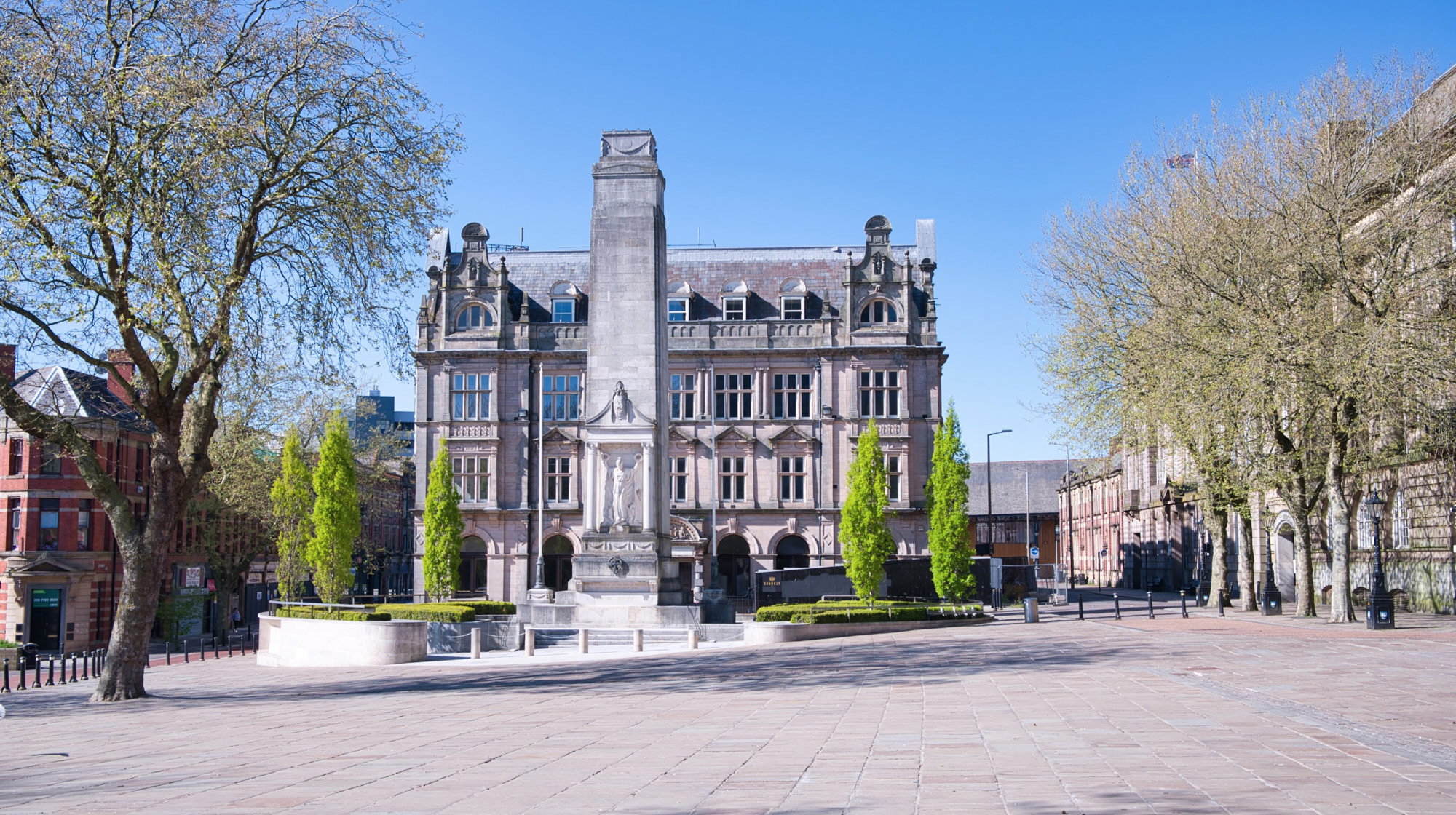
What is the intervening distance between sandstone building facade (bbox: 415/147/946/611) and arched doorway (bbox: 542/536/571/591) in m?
0.08

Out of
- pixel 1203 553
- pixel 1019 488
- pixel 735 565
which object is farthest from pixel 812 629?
pixel 1019 488

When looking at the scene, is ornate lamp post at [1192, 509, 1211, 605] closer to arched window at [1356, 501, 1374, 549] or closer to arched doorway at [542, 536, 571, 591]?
arched window at [1356, 501, 1374, 549]

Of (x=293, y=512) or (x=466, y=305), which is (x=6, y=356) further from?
(x=466, y=305)

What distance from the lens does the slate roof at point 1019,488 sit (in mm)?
107062

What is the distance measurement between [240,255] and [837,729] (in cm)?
1391

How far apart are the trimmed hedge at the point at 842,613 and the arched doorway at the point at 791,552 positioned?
65.4 feet

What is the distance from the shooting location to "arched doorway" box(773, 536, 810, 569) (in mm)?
58500

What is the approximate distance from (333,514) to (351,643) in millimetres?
19534

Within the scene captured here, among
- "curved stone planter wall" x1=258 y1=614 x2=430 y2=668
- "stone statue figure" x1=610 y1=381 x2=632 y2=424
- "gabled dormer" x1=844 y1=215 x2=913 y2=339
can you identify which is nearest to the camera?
"curved stone planter wall" x1=258 y1=614 x2=430 y2=668

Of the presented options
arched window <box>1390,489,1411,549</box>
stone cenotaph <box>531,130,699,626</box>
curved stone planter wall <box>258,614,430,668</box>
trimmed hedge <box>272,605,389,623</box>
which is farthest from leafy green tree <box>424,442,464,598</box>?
arched window <box>1390,489,1411,549</box>

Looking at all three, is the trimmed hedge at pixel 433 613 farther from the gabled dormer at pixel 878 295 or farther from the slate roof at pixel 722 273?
the gabled dormer at pixel 878 295

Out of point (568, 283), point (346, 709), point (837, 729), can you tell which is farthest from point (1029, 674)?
point (568, 283)

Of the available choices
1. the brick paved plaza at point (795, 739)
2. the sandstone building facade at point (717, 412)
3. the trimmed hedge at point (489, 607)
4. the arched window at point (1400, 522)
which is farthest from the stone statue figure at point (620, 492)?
the arched window at point (1400, 522)

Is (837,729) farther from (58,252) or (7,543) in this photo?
(7,543)
